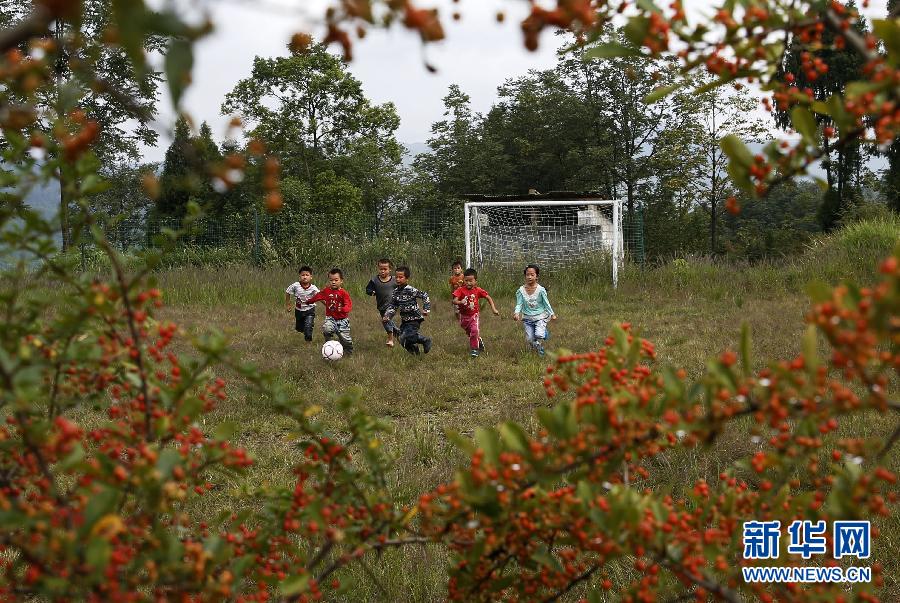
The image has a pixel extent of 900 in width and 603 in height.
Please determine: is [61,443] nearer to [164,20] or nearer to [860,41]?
[164,20]

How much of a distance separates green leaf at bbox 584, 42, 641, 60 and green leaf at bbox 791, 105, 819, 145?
1.32 feet

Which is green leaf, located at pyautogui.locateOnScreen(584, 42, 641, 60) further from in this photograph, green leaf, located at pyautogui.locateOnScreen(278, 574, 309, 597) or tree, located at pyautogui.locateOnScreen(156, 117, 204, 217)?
green leaf, located at pyautogui.locateOnScreen(278, 574, 309, 597)

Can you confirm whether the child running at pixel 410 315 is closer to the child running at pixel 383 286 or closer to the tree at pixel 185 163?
the child running at pixel 383 286

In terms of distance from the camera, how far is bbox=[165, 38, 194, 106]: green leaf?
→ 934 millimetres

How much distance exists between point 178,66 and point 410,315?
8681 millimetres

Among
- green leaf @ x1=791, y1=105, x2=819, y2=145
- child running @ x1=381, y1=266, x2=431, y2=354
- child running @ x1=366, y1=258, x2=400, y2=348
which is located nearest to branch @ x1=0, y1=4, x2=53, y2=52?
green leaf @ x1=791, y1=105, x2=819, y2=145

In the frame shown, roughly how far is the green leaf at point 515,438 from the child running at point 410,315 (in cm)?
776

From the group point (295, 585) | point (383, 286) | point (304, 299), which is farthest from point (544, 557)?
point (383, 286)

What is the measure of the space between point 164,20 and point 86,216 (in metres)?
0.95

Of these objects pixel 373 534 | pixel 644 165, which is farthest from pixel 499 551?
pixel 644 165

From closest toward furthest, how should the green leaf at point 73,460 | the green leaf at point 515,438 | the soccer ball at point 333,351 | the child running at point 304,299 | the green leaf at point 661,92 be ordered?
the green leaf at point 73,460 < the green leaf at point 515,438 < the green leaf at point 661,92 < the soccer ball at point 333,351 < the child running at point 304,299

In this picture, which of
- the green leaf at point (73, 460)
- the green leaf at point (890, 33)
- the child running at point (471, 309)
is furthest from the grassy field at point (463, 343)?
the green leaf at point (890, 33)

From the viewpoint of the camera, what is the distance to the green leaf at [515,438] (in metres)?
1.70

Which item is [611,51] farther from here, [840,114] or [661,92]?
[840,114]
